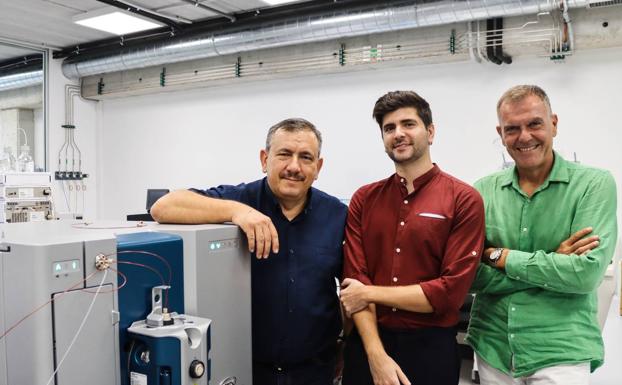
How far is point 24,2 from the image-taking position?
16.3 ft

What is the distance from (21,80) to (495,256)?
731 cm

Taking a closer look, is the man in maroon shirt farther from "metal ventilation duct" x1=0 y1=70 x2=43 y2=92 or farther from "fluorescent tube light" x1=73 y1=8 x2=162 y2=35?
"metal ventilation duct" x1=0 y1=70 x2=43 y2=92

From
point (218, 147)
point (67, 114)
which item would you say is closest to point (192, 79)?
point (218, 147)

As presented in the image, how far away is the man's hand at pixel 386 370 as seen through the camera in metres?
1.47

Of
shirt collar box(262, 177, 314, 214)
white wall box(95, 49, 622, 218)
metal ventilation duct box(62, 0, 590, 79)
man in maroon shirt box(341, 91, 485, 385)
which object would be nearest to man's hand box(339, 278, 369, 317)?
man in maroon shirt box(341, 91, 485, 385)

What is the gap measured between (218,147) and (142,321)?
512 cm

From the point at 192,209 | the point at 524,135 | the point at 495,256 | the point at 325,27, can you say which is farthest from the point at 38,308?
the point at 325,27

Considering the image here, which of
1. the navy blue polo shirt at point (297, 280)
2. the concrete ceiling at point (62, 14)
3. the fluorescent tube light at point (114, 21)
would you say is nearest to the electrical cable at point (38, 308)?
the navy blue polo shirt at point (297, 280)

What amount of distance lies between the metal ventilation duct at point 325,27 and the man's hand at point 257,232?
3.31 m

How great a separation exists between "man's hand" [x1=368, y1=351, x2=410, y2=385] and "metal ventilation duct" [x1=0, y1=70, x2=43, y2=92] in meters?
6.79

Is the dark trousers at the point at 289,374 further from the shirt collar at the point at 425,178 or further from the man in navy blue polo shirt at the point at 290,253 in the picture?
the shirt collar at the point at 425,178

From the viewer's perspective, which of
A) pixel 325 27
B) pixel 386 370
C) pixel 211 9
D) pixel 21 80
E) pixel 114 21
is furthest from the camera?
pixel 21 80

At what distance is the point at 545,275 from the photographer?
4.73ft

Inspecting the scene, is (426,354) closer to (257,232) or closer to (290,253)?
(290,253)
